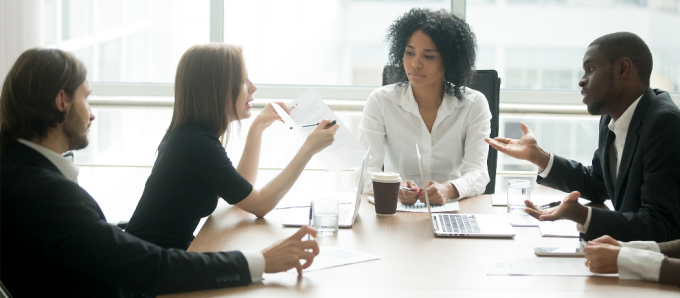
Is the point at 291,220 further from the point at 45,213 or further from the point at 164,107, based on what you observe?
the point at 164,107

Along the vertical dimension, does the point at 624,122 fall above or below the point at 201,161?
above

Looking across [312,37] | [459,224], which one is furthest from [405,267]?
[312,37]

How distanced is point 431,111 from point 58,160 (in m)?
1.61

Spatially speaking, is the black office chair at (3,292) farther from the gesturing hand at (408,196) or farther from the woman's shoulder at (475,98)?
the woman's shoulder at (475,98)

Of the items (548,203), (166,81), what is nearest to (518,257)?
(548,203)

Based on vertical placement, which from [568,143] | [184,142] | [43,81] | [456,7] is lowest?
[568,143]

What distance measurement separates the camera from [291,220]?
1.81 m

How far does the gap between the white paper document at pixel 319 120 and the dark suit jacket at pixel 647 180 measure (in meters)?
0.80

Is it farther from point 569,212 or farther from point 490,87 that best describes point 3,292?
point 490,87

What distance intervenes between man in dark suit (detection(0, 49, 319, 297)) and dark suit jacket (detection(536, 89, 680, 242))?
0.86 m

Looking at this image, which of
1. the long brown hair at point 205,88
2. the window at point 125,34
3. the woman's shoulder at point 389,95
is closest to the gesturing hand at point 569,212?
the long brown hair at point 205,88

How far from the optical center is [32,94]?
4.27 feet

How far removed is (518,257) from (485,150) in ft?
3.29

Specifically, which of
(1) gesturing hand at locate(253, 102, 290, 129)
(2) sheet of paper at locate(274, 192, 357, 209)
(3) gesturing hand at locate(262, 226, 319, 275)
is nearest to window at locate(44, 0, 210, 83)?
(1) gesturing hand at locate(253, 102, 290, 129)
